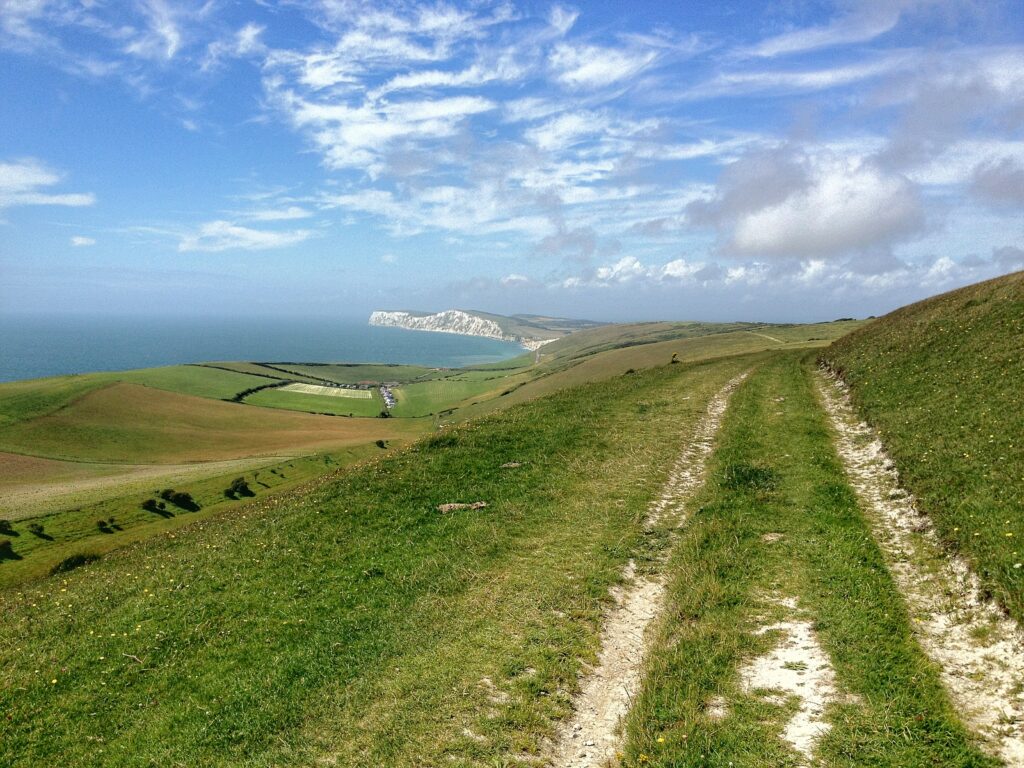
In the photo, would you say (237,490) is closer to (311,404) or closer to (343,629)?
(343,629)

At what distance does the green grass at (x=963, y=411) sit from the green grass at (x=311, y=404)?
159 meters

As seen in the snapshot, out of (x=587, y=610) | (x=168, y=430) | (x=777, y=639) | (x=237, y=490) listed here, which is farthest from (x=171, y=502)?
(x=777, y=639)

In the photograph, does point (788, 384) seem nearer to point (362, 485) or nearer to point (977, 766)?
point (362, 485)

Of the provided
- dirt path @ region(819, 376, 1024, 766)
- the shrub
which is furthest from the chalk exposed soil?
the shrub

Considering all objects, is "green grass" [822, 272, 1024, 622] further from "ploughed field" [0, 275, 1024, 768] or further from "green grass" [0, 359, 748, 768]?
"green grass" [0, 359, 748, 768]

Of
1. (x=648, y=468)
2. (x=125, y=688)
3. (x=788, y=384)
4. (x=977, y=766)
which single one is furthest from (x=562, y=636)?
(x=788, y=384)

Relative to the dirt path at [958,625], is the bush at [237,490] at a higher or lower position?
lower

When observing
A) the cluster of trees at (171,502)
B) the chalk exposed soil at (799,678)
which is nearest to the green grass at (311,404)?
the cluster of trees at (171,502)

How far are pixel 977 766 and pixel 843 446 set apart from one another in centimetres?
2055

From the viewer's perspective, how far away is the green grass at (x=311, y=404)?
176 m

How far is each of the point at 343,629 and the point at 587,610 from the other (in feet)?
23.4

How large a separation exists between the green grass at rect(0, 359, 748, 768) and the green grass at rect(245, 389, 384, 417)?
156621mm

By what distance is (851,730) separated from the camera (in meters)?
9.46

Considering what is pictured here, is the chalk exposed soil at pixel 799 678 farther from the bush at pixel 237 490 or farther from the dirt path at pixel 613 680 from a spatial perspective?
the bush at pixel 237 490
